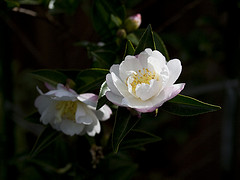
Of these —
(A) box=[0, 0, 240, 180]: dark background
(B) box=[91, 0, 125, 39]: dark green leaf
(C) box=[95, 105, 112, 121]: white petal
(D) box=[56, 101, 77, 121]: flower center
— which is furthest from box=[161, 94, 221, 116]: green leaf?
(A) box=[0, 0, 240, 180]: dark background

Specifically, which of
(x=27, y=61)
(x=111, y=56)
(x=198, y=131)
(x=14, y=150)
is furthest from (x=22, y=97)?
(x=111, y=56)

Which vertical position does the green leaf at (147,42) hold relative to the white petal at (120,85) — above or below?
above

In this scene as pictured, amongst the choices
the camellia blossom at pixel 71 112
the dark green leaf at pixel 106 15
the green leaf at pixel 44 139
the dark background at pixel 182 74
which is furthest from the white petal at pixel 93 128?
the dark background at pixel 182 74

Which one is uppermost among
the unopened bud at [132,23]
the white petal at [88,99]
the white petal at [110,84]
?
the unopened bud at [132,23]

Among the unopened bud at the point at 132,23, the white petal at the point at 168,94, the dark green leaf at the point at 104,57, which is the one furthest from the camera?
the unopened bud at the point at 132,23

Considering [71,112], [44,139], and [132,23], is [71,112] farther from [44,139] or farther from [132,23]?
[132,23]

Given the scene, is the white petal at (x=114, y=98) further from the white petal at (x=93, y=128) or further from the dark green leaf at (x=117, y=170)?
the dark green leaf at (x=117, y=170)

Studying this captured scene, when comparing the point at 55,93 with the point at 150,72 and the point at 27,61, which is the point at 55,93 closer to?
the point at 150,72
